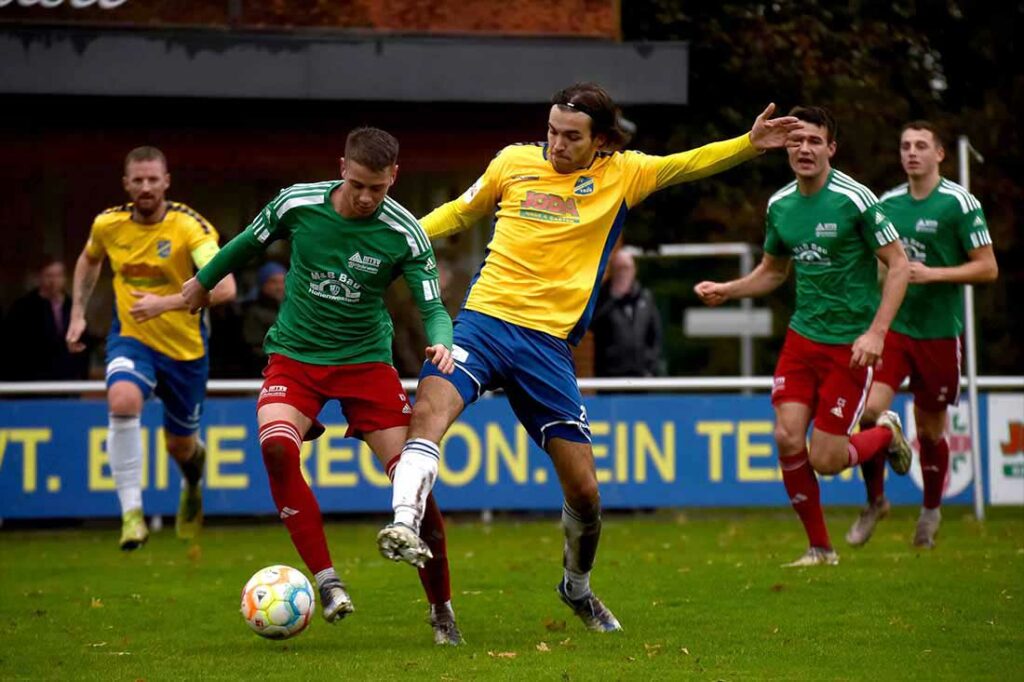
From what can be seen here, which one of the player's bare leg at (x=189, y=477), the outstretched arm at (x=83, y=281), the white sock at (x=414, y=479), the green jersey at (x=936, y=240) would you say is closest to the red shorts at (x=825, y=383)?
the green jersey at (x=936, y=240)

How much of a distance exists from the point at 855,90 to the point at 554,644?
14767 mm

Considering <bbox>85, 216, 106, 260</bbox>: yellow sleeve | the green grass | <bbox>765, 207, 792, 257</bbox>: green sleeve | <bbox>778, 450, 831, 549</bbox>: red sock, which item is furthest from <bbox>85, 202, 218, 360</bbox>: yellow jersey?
<bbox>778, 450, 831, 549</bbox>: red sock

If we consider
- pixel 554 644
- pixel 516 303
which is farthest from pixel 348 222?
pixel 554 644

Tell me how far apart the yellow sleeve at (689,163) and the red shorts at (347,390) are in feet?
4.83

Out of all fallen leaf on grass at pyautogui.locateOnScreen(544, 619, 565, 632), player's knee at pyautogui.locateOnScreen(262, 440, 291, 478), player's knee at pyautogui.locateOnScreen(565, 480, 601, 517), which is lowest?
fallen leaf on grass at pyautogui.locateOnScreen(544, 619, 565, 632)

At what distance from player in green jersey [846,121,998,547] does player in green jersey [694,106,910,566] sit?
915mm

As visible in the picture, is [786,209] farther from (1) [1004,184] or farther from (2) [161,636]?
(1) [1004,184]

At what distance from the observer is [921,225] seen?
39.4ft

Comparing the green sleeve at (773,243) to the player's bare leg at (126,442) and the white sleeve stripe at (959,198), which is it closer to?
the white sleeve stripe at (959,198)

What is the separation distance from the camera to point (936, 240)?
1199cm

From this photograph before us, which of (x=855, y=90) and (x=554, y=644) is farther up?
(x=855, y=90)

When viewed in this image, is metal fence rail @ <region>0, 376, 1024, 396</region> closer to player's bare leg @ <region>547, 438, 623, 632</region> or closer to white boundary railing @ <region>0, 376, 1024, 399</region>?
white boundary railing @ <region>0, 376, 1024, 399</region>

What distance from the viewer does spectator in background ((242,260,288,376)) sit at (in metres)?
15.8

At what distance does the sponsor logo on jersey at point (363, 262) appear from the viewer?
26.8ft
